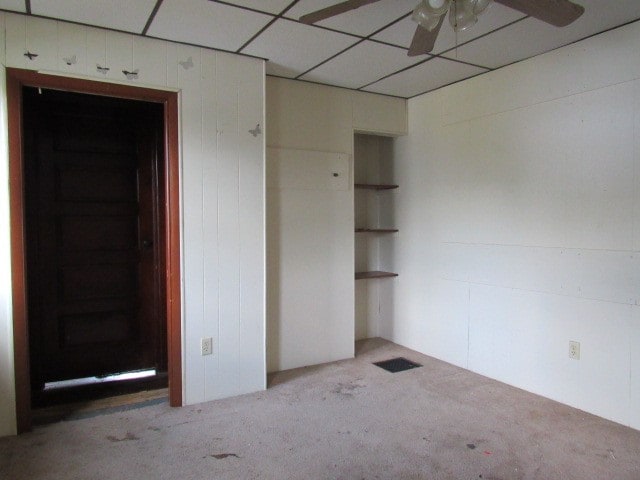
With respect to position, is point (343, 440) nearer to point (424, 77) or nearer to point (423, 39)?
point (423, 39)

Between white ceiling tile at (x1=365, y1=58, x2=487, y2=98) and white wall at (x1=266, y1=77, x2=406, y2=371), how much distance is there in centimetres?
22

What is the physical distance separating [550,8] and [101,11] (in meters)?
2.24

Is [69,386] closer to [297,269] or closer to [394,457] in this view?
[297,269]

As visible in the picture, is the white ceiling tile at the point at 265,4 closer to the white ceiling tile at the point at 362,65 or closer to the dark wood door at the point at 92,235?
the white ceiling tile at the point at 362,65

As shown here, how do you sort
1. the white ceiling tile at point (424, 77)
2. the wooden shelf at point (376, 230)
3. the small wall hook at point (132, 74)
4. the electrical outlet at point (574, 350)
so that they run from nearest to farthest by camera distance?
the small wall hook at point (132, 74) < the electrical outlet at point (574, 350) < the white ceiling tile at point (424, 77) < the wooden shelf at point (376, 230)

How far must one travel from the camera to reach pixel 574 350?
293 cm

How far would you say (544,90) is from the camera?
3.06 metres

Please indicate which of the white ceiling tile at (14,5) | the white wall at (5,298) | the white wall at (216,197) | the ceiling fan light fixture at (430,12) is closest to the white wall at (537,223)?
the ceiling fan light fixture at (430,12)

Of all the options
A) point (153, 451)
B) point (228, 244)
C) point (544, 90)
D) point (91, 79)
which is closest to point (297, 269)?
point (228, 244)

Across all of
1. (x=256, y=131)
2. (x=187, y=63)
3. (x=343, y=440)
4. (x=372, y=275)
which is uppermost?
(x=187, y=63)

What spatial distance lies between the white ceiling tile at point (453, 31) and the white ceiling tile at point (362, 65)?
5.7 inches

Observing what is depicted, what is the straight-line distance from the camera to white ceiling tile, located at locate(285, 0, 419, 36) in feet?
7.74

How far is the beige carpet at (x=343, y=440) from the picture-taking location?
2.23m

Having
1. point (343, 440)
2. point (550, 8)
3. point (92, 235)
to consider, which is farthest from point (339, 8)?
point (92, 235)
